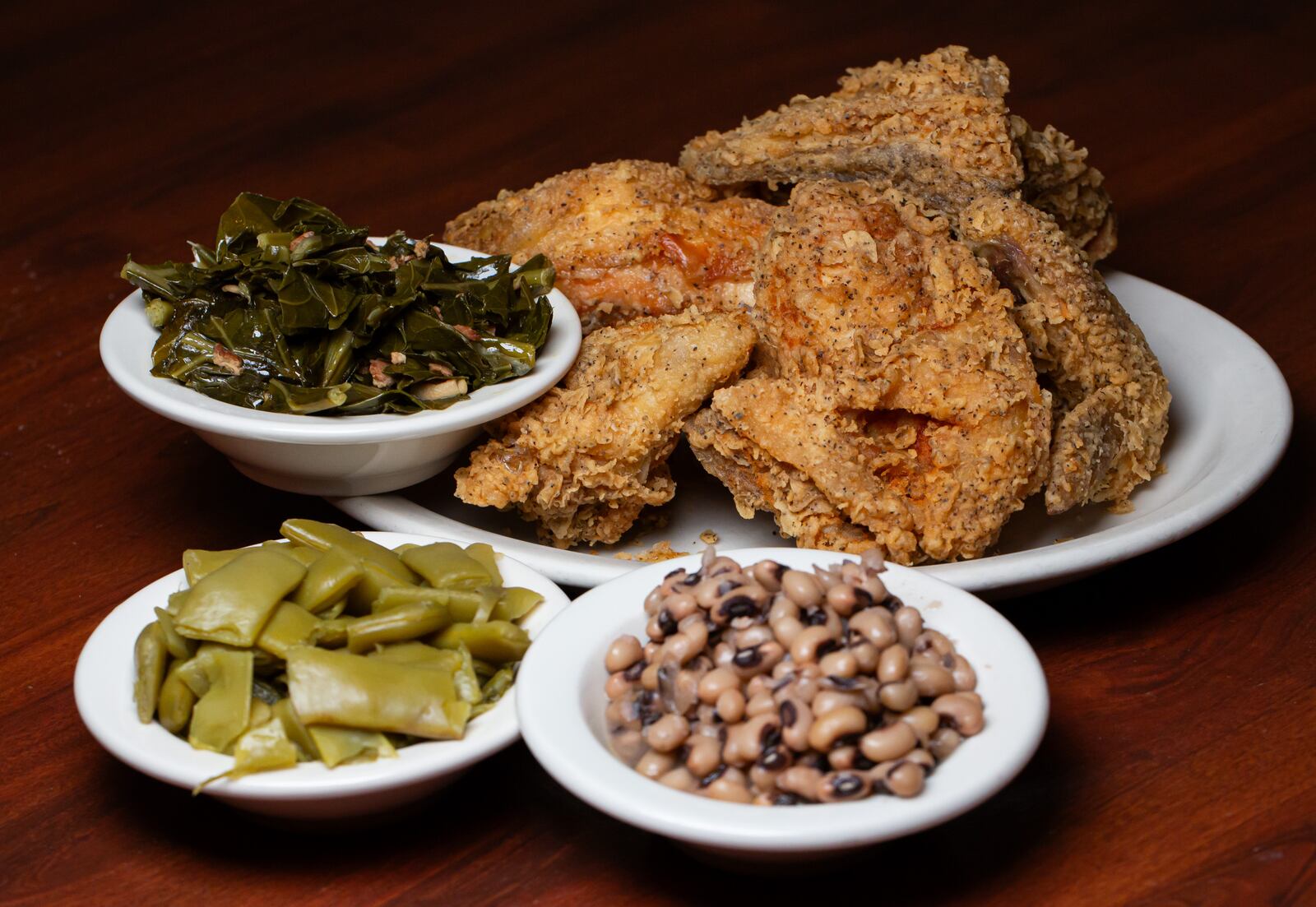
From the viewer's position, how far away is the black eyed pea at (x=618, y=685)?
8.14ft

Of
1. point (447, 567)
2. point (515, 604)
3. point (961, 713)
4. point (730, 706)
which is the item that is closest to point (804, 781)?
point (730, 706)

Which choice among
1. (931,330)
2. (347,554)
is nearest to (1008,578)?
(931,330)

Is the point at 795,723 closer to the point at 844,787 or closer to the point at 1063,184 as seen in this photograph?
the point at 844,787

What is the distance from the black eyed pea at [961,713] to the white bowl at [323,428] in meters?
1.27

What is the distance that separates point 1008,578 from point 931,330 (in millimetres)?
577

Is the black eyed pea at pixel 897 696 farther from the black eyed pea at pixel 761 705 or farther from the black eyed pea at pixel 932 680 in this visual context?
the black eyed pea at pixel 761 705

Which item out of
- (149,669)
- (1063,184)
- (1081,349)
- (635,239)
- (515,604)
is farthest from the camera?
(1063,184)

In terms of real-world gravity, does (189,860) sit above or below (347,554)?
below

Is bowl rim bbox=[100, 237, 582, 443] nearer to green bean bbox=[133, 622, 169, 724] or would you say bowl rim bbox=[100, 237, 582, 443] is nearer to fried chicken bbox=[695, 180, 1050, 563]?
fried chicken bbox=[695, 180, 1050, 563]

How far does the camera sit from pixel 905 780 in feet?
7.18

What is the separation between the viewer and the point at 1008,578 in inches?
116

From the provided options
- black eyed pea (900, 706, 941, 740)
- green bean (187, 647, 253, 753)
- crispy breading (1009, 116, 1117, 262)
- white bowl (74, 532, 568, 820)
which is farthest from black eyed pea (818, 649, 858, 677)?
crispy breading (1009, 116, 1117, 262)

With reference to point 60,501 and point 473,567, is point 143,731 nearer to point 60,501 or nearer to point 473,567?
point 473,567

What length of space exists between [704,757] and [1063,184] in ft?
7.55
